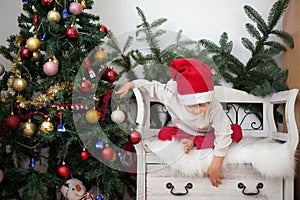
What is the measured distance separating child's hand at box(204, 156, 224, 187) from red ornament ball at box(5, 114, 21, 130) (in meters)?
0.77

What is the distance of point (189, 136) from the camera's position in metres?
1.71

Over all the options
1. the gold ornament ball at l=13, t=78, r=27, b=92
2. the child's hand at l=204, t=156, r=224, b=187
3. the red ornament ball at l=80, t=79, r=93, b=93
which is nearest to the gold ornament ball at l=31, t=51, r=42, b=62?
the gold ornament ball at l=13, t=78, r=27, b=92

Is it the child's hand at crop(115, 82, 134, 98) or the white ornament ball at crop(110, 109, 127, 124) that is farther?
the child's hand at crop(115, 82, 134, 98)

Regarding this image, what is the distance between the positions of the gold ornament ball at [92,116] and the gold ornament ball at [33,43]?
0.33m

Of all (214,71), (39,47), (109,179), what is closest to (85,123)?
(109,179)

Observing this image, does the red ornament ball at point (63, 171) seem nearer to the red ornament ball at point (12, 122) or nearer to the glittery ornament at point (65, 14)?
the red ornament ball at point (12, 122)

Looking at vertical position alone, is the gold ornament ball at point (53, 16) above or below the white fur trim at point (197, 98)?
above

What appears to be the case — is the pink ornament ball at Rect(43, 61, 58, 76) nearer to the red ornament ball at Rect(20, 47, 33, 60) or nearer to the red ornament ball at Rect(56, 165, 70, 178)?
the red ornament ball at Rect(20, 47, 33, 60)

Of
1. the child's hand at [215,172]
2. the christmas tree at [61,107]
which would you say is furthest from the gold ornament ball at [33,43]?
the child's hand at [215,172]

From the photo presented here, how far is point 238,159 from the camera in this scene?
1623 millimetres

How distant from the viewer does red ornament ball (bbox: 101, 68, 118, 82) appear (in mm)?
1635

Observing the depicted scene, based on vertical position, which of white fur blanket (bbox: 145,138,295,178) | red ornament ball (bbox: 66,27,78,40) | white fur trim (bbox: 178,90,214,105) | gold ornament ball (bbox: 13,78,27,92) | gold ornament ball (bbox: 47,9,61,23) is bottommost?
white fur blanket (bbox: 145,138,295,178)

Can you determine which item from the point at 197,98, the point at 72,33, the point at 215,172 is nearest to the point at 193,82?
the point at 197,98

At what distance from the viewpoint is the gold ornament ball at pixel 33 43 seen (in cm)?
156
